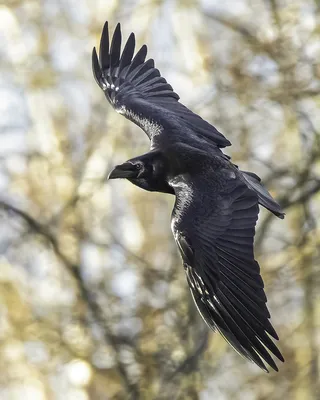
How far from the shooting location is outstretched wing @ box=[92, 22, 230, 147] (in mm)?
7922

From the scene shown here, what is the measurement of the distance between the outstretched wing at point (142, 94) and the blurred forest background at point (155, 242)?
428 cm

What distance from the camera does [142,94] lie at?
855cm

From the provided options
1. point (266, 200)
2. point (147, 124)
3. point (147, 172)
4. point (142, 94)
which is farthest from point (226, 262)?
point (142, 94)

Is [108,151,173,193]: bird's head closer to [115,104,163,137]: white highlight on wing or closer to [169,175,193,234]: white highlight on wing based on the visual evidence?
[169,175,193,234]: white highlight on wing

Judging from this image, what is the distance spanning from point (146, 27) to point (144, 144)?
2434mm

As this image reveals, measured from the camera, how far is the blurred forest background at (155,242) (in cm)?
1310

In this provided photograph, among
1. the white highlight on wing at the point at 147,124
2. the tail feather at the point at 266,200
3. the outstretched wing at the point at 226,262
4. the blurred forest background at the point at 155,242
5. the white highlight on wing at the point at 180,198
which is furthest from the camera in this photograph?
the blurred forest background at the point at 155,242

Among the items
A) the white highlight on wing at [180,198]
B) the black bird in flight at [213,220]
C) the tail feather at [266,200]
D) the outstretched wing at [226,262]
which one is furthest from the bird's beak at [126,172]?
the tail feather at [266,200]

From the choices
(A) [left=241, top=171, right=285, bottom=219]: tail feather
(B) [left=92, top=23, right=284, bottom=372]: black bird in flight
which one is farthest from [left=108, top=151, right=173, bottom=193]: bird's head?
(A) [left=241, top=171, right=285, bottom=219]: tail feather

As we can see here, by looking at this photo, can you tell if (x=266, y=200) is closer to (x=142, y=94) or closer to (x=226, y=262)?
(x=226, y=262)

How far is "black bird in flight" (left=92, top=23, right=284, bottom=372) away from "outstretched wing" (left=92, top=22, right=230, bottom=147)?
16 millimetres

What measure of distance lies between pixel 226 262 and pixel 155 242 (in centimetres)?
882

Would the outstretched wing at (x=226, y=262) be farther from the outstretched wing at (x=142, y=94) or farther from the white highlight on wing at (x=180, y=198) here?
the outstretched wing at (x=142, y=94)

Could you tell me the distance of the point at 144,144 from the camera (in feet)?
48.2
